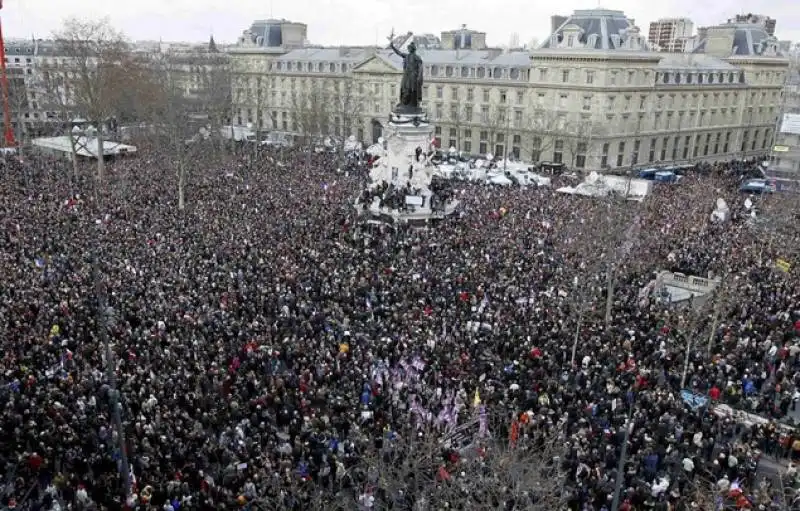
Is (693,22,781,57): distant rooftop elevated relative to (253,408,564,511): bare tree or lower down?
elevated

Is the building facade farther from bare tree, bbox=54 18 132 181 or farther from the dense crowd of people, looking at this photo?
the dense crowd of people

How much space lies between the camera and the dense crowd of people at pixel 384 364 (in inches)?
622

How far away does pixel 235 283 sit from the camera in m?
27.8

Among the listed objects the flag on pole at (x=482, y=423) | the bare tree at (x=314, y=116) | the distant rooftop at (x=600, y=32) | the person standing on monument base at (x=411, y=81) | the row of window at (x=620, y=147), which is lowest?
the flag on pole at (x=482, y=423)

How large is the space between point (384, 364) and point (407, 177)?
21535 mm

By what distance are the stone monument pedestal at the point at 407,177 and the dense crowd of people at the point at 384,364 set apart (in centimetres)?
222

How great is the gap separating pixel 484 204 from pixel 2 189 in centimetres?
2979

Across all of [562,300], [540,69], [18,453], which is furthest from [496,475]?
[540,69]

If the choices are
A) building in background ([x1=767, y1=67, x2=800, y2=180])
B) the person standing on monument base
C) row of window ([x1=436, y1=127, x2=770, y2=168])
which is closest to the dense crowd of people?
the person standing on monument base

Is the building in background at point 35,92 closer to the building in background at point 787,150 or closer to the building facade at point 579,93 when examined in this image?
the building facade at point 579,93

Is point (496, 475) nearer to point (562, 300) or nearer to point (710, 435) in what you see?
point (710, 435)

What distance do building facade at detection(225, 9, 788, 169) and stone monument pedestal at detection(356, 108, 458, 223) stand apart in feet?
86.7

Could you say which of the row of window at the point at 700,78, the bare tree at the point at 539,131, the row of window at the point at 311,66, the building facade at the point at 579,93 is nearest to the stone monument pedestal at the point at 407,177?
the building facade at the point at 579,93

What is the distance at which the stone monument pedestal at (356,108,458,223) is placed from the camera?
39.6m
